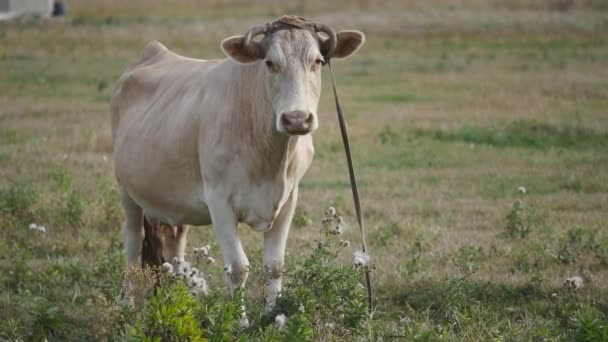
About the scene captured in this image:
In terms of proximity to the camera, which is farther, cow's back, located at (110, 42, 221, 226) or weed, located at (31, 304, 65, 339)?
cow's back, located at (110, 42, 221, 226)

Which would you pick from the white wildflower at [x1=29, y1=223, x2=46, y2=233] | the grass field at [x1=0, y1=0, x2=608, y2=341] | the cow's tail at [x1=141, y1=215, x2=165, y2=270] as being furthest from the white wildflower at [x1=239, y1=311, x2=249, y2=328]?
the white wildflower at [x1=29, y1=223, x2=46, y2=233]

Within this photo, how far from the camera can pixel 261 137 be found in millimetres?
6570

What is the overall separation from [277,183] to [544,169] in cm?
632

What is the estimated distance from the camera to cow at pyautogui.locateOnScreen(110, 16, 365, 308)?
6.29 metres

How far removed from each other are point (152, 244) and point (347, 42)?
213 cm

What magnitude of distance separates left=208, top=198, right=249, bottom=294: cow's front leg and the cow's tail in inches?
51.4

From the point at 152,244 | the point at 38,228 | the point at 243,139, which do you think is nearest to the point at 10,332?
the point at 243,139

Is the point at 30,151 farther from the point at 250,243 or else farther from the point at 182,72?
the point at 182,72

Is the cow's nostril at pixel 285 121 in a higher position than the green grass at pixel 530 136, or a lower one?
higher

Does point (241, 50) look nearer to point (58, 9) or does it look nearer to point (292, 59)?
point (292, 59)

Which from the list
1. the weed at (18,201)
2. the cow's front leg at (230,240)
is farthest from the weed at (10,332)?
the weed at (18,201)

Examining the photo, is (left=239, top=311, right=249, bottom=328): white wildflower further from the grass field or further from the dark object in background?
the dark object in background

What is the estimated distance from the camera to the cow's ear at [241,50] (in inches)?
254

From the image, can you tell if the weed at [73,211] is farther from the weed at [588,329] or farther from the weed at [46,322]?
the weed at [588,329]
